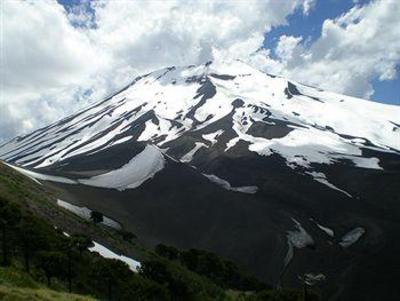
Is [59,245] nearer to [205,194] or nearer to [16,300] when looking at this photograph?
[16,300]

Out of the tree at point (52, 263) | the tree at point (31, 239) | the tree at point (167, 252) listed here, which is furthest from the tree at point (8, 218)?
the tree at point (167, 252)

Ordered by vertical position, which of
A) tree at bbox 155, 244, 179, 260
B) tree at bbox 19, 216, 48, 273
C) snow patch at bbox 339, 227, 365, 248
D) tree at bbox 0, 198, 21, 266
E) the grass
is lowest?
the grass

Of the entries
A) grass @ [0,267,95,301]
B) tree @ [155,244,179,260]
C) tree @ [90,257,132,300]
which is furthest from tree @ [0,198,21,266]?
tree @ [155,244,179,260]

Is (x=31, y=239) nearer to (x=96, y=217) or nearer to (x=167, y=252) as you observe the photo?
(x=167, y=252)

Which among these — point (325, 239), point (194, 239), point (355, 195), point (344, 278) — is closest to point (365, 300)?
point (344, 278)

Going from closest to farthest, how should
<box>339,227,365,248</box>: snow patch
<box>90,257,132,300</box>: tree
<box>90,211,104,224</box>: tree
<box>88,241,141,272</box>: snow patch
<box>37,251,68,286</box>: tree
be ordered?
<box>37,251,68,286</box>: tree < <box>90,257,132,300</box>: tree < <box>88,241,141,272</box>: snow patch < <box>90,211,104,224</box>: tree < <box>339,227,365,248</box>: snow patch

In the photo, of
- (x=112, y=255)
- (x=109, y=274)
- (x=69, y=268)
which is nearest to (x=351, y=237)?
(x=112, y=255)

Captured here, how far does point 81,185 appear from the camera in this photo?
17300 centimetres

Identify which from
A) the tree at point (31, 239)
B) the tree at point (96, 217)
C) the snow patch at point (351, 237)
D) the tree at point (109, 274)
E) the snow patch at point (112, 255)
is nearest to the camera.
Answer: the tree at point (31, 239)

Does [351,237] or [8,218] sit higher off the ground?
[351,237]

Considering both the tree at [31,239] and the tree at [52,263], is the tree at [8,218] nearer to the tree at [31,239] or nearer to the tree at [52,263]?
the tree at [31,239]

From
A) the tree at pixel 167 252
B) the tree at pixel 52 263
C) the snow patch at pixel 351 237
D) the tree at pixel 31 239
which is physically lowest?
the tree at pixel 52 263

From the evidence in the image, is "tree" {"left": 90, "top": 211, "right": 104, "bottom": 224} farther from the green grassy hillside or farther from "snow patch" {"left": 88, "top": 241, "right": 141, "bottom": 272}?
"snow patch" {"left": 88, "top": 241, "right": 141, "bottom": 272}

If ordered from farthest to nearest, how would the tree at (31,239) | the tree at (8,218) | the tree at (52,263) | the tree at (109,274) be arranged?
the tree at (109,274) < the tree at (8,218) < the tree at (31,239) < the tree at (52,263)
